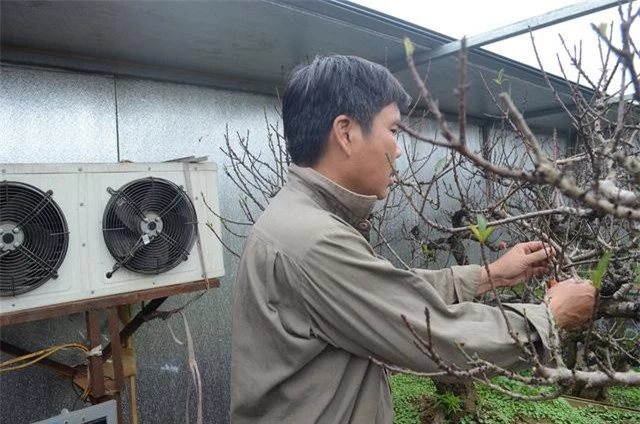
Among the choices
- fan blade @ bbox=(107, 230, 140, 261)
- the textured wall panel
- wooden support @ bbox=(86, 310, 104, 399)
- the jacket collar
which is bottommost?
wooden support @ bbox=(86, 310, 104, 399)

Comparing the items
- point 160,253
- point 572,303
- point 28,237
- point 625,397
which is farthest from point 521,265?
point 625,397

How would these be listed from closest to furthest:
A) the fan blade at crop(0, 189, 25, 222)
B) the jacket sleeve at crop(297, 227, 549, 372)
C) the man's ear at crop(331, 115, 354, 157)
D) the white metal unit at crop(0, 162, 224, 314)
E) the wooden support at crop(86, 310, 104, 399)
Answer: the jacket sleeve at crop(297, 227, 549, 372) → the man's ear at crop(331, 115, 354, 157) → the fan blade at crop(0, 189, 25, 222) → the white metal unit at crop(0, 162, 224, 314) → the wooden support at crop(86, 310, 104, 399)

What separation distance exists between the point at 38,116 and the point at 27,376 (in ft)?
6.15

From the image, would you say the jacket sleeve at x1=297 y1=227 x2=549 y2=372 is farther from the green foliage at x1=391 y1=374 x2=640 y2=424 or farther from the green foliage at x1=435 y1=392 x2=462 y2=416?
the green foliage at x1=391 y1=374 x2=640 y2=424

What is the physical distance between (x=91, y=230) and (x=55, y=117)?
1.53m

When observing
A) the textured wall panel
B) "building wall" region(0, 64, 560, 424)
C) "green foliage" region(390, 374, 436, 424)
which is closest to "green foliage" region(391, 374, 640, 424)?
"green foliage" region(390, 374, 436, 424)

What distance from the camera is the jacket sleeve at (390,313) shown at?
1364mm

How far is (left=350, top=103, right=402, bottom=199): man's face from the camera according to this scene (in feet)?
5.40

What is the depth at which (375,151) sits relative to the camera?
1.66 meters

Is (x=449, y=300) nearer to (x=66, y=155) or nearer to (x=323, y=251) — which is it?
(x=323, y=251)

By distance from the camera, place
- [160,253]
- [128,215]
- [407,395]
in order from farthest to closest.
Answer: [407,395]
[160,253]
[128,215]

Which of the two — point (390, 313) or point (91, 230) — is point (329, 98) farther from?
point (91, 230)

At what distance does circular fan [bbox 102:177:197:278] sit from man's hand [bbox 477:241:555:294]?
1.74 m

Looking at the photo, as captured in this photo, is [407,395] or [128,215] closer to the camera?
[128,215]
